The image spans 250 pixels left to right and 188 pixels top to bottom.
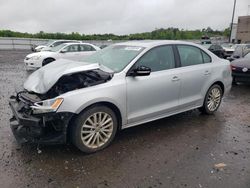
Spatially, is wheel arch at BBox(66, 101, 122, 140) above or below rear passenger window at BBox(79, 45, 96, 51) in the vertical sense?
below

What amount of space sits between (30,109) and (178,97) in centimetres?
262

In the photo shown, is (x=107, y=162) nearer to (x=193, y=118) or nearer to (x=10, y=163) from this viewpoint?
(x=10, y=163)

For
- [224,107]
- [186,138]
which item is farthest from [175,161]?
[224,107]

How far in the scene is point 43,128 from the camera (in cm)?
331

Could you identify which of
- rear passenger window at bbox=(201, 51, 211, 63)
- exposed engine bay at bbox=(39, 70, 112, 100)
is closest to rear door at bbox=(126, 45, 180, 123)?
exposed engine bay at bbox=(39, 70, 112, 100)

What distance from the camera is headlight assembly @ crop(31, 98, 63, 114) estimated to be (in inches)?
126

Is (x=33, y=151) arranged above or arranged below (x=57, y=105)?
below

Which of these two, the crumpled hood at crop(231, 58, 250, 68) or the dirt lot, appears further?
the crumpled hood at crop(231, 58, 250, 68)

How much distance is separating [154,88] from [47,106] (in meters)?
1.80

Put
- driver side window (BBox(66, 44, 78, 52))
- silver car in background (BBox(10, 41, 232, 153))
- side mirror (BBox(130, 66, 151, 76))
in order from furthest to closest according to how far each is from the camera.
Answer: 1. driver side window (BBox(66, 44, 78, 52))
2. side mirror (BBox(130, 66, 151, 76))
3. silver car in background (BBox(10, 41, 232, 153))

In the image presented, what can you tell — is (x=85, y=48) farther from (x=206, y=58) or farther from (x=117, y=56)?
(x=117, y=56)

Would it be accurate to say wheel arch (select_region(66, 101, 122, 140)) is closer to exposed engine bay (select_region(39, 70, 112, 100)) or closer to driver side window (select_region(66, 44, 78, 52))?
exposed engine bay (select_region(39, 70, 112, 100))

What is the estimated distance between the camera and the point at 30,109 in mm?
3371

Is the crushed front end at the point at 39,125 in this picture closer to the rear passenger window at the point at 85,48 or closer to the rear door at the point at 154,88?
the rear door at the point at 154,88
